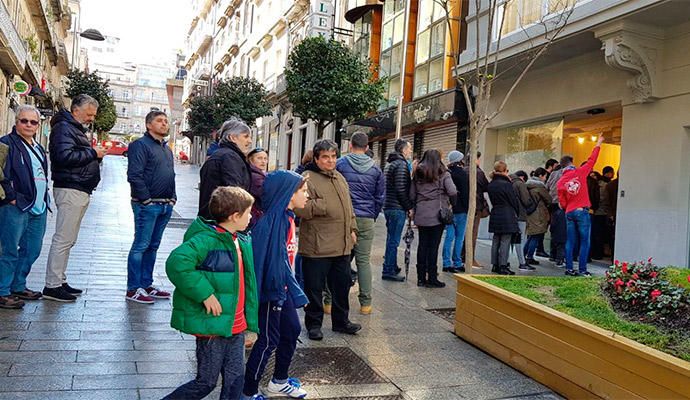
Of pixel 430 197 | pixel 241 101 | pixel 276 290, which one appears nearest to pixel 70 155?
pixel 276 290

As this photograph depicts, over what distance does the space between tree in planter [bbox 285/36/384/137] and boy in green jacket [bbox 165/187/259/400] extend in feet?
38.9

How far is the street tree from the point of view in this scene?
20.8 ft

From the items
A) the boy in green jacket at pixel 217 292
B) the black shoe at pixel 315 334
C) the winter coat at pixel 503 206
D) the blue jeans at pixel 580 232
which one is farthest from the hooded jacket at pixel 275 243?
the blue jeans at pixel 580 232

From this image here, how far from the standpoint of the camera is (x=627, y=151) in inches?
407

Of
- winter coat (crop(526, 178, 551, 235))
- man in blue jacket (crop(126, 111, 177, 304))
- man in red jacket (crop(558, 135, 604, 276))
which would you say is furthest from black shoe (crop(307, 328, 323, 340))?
winter coat (crop(526, 178, 551, 235))

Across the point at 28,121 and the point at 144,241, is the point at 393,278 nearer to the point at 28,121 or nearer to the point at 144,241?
the point at 144,241

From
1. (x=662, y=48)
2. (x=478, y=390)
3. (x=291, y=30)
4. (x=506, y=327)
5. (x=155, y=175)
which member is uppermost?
(x=291, y=30)

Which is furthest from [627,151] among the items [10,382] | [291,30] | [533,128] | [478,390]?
[291,30]

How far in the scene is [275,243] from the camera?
361 cm

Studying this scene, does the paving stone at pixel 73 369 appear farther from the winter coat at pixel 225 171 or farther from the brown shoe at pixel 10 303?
the brown shoe at pixel 10 303

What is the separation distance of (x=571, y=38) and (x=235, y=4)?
41.9 metres

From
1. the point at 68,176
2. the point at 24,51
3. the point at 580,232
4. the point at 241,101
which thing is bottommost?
the point at 580,232

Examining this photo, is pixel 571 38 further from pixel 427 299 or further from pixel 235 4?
pixel 235 4

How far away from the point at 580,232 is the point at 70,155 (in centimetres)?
730
